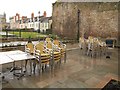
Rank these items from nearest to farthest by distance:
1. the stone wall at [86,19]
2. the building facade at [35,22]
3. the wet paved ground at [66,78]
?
the wet paved ground at [66,78]
the stone wall at [86,19]
the building facade at [35,22]

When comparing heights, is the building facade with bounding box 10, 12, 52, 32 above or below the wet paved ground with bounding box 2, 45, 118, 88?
above

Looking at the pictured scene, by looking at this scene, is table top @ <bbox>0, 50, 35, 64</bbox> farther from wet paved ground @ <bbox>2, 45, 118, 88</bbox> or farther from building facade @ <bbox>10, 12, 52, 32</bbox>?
building facade @ <bbox>10, 12, 52, 32</bbox>

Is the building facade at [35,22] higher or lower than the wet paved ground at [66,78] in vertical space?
higher

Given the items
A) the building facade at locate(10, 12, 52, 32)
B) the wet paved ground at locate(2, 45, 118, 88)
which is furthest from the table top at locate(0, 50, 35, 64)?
the building facade at locate(10, 12, 52, 32)

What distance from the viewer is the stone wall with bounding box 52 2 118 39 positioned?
12531 millimetres

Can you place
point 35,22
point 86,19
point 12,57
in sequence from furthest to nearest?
1. point 35,22
2. point 86,19
3. point 12,57

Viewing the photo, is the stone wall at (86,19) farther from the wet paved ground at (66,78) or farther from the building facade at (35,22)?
the building facade at (35,22)

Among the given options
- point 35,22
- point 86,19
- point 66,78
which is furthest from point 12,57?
point 35,22

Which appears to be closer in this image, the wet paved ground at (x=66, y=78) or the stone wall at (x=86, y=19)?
the wet paved ground at (x=66, y=78)

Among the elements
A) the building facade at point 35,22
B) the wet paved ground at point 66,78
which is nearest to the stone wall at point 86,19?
the wet paved ground at point 66,78

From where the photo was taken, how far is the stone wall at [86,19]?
1253 centimetres

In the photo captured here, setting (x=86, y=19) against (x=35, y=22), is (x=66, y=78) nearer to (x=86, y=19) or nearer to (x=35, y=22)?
(x=86, y=19)

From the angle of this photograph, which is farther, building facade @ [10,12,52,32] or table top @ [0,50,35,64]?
building facade @ [10,12,52,32]

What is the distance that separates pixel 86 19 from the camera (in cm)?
1424
